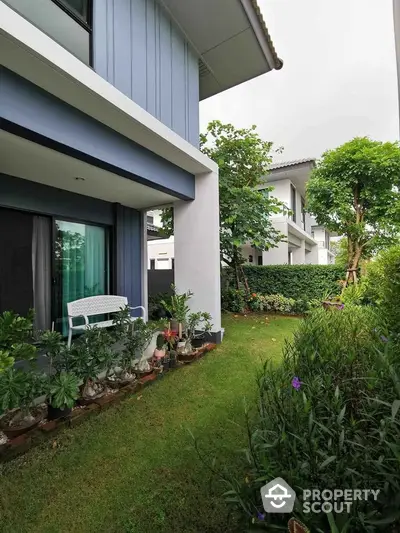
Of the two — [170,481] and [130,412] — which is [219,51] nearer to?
[130,412]

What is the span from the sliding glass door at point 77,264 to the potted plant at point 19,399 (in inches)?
95.2

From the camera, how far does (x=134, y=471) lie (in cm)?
188

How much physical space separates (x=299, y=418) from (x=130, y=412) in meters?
1.92

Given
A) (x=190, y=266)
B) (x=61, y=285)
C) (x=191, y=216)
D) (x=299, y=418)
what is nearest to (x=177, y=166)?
(x=191, y=216)

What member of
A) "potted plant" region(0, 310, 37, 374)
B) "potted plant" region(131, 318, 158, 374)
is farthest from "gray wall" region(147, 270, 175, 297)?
"potted plant" region(0, 310, 37, 374)

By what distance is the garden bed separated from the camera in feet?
6.59

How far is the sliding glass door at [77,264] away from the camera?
178 inches

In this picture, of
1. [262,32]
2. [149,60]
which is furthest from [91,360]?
[262,32]

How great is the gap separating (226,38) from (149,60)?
1738 millimetres

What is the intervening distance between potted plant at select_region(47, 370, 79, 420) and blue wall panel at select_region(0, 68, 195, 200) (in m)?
2.24

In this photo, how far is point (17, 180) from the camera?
12.6ft

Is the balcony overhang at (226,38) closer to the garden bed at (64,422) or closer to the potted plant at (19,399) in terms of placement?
the potted plant at (19,399)

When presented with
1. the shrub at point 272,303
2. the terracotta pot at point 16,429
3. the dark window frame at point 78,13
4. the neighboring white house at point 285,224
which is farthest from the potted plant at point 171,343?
the neighboring white house at point 285,224

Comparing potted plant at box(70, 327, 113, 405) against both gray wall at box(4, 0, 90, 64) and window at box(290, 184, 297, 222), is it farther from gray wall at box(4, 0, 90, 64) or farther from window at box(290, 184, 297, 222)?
window at box(290, 184, 297, 222)
